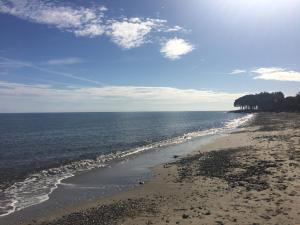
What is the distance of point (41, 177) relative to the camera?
2909 cm

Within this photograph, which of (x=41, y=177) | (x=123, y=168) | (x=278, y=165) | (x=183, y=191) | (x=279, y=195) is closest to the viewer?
(x=279, y=195)

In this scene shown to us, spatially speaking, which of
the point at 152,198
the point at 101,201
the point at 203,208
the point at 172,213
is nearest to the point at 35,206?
the point at 101,201

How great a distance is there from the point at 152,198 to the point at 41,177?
43.6 feet

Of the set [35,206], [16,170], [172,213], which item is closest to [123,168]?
[16,170]

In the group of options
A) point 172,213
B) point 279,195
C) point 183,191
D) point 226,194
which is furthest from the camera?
point 183,191

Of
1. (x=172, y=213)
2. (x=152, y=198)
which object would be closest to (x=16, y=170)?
(x=152, y=198)

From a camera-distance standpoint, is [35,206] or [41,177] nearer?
[35,206]

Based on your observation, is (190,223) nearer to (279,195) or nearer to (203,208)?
(203,208)

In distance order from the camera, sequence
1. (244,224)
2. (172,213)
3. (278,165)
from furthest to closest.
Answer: (278,165), (172,213), (244,224)

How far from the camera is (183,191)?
21.1m

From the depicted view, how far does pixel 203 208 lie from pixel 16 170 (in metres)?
23.7

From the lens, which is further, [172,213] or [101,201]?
[101,201]

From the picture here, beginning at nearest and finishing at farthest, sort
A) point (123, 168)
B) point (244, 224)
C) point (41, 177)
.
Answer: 1. point (244, 224)
2. point (41, 177)
3. point (123, 168)

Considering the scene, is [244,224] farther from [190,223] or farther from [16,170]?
[16,170]
